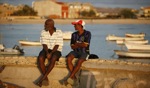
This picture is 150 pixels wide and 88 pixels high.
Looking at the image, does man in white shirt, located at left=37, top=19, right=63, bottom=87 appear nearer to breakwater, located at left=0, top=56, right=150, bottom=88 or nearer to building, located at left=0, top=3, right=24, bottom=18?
breakwater, located at left=0, top=56, right=150, bottom=88

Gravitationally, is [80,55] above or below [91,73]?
above

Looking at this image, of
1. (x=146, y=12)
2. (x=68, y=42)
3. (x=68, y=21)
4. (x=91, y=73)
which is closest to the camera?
(x=91, y=73)

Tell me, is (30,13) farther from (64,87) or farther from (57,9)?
(64,87)

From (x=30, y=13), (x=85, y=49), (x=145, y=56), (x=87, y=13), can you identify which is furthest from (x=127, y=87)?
(x=87, y=13)

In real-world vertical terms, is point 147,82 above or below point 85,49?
below

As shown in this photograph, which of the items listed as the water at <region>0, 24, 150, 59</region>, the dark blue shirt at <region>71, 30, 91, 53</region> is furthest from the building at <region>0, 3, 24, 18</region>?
the dark blue shirt at <region>71, 30, 91, 53</region>

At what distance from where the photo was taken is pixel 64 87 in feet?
23.7

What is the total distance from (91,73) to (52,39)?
1.06m

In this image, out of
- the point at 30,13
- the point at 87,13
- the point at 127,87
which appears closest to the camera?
the point at 127,87

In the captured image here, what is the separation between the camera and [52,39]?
7.46 metres

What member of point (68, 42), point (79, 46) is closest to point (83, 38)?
point (79, 46)

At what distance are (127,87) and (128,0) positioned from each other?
507 feet

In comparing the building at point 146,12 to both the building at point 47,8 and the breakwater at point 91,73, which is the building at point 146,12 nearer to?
the building at point 47,8

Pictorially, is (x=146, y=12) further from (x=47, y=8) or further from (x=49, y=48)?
(x=49, y=48)
